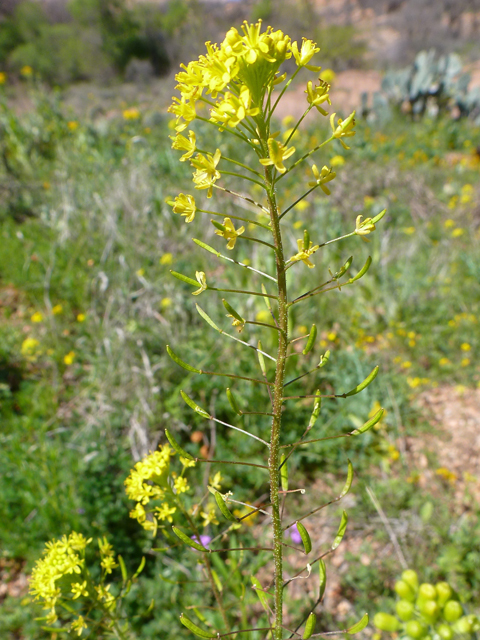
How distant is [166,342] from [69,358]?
27.9 inches

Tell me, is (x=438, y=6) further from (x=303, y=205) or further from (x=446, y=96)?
(x=303, y=205)

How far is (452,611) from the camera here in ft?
3.96

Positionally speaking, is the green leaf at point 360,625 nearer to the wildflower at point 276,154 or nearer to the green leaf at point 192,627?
the green leaf at point 192,627

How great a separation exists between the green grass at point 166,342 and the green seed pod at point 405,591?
66cm

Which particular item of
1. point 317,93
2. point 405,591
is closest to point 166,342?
point 405,591

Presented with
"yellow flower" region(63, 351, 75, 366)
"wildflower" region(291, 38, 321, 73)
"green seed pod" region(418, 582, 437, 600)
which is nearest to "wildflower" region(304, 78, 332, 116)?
"wildflower" region(291, 38, 321, 73)

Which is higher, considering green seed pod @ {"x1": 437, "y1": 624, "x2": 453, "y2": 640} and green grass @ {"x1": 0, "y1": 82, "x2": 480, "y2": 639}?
green grass @ {"x1": 0, "y1": 82, "x2": 480, "y2": 639}

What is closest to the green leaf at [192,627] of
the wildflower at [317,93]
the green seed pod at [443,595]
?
the green seed pod at [443,595]

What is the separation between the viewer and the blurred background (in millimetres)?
2014

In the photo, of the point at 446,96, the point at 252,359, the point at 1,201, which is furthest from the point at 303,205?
the point at 446,96

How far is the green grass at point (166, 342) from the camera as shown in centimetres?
204

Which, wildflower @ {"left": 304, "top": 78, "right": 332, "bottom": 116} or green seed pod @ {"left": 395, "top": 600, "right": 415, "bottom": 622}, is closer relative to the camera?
wildflower @ {"left": 304, "top": 78, "right": 332, "bottom": 116}

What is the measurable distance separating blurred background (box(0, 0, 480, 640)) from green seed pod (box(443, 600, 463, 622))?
350 millimetres

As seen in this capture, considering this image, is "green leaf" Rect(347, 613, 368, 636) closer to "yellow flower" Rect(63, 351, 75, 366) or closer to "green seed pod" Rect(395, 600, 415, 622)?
"green seed pod" Rect(395, 600, 415, 622)
